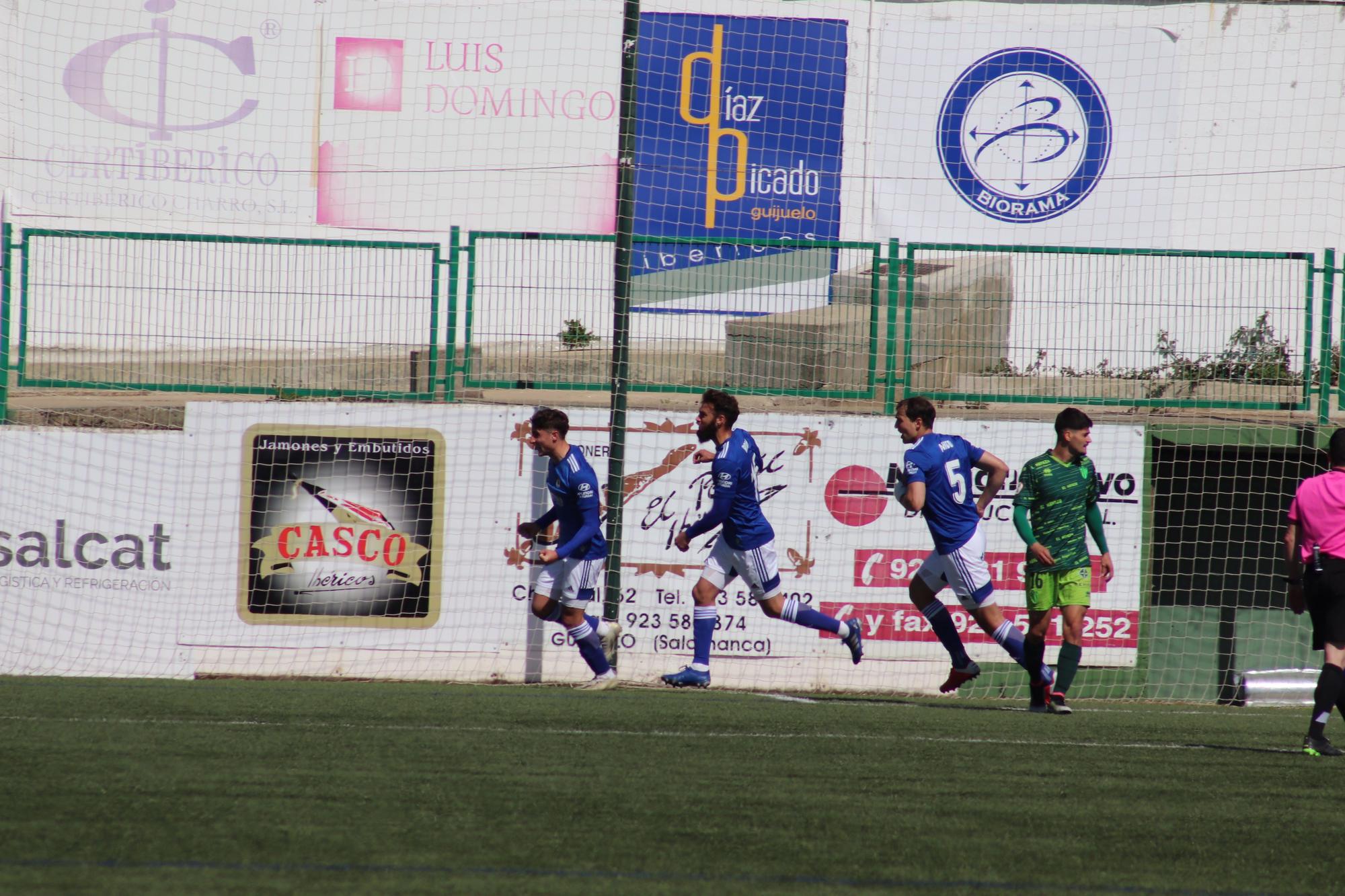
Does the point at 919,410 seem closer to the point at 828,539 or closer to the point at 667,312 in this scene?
the point at 828,539

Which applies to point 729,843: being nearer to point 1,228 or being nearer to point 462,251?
point 462,251

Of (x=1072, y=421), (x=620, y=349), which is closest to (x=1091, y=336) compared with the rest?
(x=1072, y=421)

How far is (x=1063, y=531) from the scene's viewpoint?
28.8 ft

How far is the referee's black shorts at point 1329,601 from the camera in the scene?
23.0 feet

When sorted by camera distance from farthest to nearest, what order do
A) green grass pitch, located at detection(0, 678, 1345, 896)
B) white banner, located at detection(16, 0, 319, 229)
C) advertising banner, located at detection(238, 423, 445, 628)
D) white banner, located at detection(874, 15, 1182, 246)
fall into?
white banner, located at detection(874, 15, 1182, 246) → white banner, located at detection(16, 0, 319, 229) → advertising banner, located at detection(238, 423, 445, 628) → green grass pitch, located at detection(0, 678, 1345, 896)

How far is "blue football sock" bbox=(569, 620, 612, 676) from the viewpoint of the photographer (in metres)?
9.52

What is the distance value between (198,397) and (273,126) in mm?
7479

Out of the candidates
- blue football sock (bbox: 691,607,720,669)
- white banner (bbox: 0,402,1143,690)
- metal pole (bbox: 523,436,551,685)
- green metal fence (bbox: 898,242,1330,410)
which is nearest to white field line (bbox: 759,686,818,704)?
blue football sock (bbox: 691,607,720,669)

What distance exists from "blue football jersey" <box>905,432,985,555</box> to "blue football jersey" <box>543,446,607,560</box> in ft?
6.90

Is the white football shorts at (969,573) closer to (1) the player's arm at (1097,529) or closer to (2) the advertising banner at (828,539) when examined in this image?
(1) the player's arm at (1097,529)

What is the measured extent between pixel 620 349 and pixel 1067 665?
13.6 ft

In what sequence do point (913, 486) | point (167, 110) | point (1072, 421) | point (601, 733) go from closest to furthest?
point (601, 733), point (913, 486), point (1072, 421), point (167, 110)

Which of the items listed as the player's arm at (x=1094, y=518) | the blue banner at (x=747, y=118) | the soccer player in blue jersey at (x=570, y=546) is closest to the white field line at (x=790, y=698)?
the soccer player in blue jersey at (x=570, y=546)

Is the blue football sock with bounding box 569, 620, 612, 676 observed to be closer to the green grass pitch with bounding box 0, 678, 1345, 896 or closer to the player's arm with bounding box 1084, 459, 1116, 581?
the green grass pitch with bounding box 0, 678, 1345, 896
